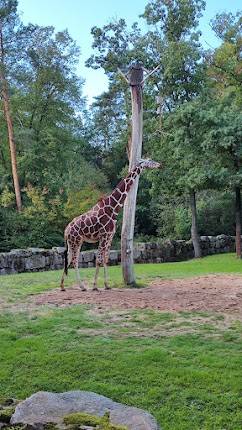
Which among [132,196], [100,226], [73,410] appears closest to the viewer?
[73,410]

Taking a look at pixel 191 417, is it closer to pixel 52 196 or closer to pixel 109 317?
pixel 109 317

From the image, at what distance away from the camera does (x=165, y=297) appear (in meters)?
8.77

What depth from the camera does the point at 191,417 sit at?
444cm

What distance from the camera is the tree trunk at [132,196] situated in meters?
10.0

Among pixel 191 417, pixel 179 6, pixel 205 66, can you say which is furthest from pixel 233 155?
pixel 191 417

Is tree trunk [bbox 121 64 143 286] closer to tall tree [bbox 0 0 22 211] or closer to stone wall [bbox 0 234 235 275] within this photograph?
stone wall [bbox 0 234 235 275]

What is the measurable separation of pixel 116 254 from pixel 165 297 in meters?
8.84

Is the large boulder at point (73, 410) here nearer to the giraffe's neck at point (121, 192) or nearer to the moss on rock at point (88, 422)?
the moss on rock at point (88, 422)

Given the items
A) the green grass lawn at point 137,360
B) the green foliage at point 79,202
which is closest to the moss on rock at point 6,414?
the green grass lawn at point 137,360

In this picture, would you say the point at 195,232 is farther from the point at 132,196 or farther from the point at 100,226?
the point at 100,226

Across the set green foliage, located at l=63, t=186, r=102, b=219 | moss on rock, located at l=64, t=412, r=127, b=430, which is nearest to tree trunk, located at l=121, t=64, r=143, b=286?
moss on rock, located at l=64, t=412, r=127, b=430

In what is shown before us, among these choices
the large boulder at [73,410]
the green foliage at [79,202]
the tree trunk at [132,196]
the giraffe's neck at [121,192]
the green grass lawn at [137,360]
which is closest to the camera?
the large boulder at [73,410]

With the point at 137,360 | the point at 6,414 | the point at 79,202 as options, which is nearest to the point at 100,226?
the point at 137,360

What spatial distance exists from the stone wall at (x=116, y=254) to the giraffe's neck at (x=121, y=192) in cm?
670
